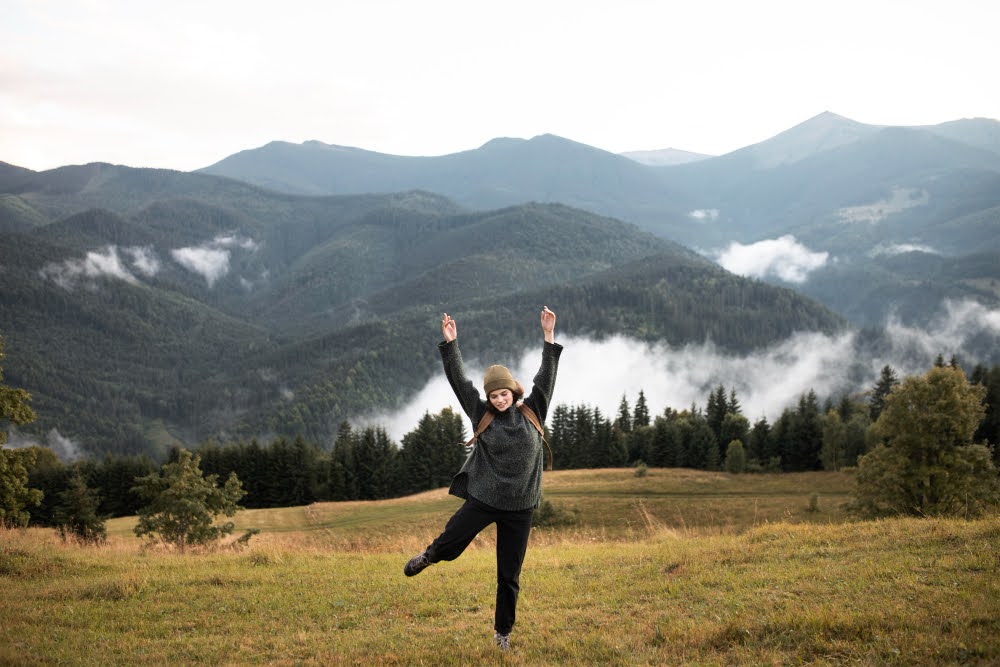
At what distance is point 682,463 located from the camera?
82.9m

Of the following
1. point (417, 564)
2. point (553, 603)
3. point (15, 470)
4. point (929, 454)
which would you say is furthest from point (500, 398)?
point (929, 454)

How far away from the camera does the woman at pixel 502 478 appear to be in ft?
22.5

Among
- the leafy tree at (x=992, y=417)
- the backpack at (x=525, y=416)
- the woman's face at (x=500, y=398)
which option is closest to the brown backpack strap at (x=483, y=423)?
the backpack at (x=525, y=416)

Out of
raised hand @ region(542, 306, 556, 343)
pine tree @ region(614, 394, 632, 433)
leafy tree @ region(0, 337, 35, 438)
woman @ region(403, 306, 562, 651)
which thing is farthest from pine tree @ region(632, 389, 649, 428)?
woman @ region(403, 306, 562, 651)

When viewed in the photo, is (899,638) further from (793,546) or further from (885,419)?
(885,419)

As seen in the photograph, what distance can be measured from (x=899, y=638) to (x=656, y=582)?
3598 mm

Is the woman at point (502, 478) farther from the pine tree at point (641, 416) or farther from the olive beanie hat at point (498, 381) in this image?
the pine tree at point (641, 416)

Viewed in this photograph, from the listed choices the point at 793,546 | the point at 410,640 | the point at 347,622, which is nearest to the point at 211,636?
the point at 347,622

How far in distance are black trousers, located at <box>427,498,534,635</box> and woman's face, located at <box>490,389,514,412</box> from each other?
1.11 m

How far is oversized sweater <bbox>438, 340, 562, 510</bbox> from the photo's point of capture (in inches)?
270

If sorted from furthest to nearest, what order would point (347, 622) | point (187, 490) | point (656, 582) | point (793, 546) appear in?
point (187, 490) → point (793, 546) → point (656, 582) → point (347, 622)

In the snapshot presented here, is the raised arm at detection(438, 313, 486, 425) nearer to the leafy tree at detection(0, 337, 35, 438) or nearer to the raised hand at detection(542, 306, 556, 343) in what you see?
the raised hand at detection(542, 306, 556, 343)

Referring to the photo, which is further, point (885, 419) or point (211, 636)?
point (885, 419)

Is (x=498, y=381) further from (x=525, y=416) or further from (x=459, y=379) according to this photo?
(x=459, y=379)
